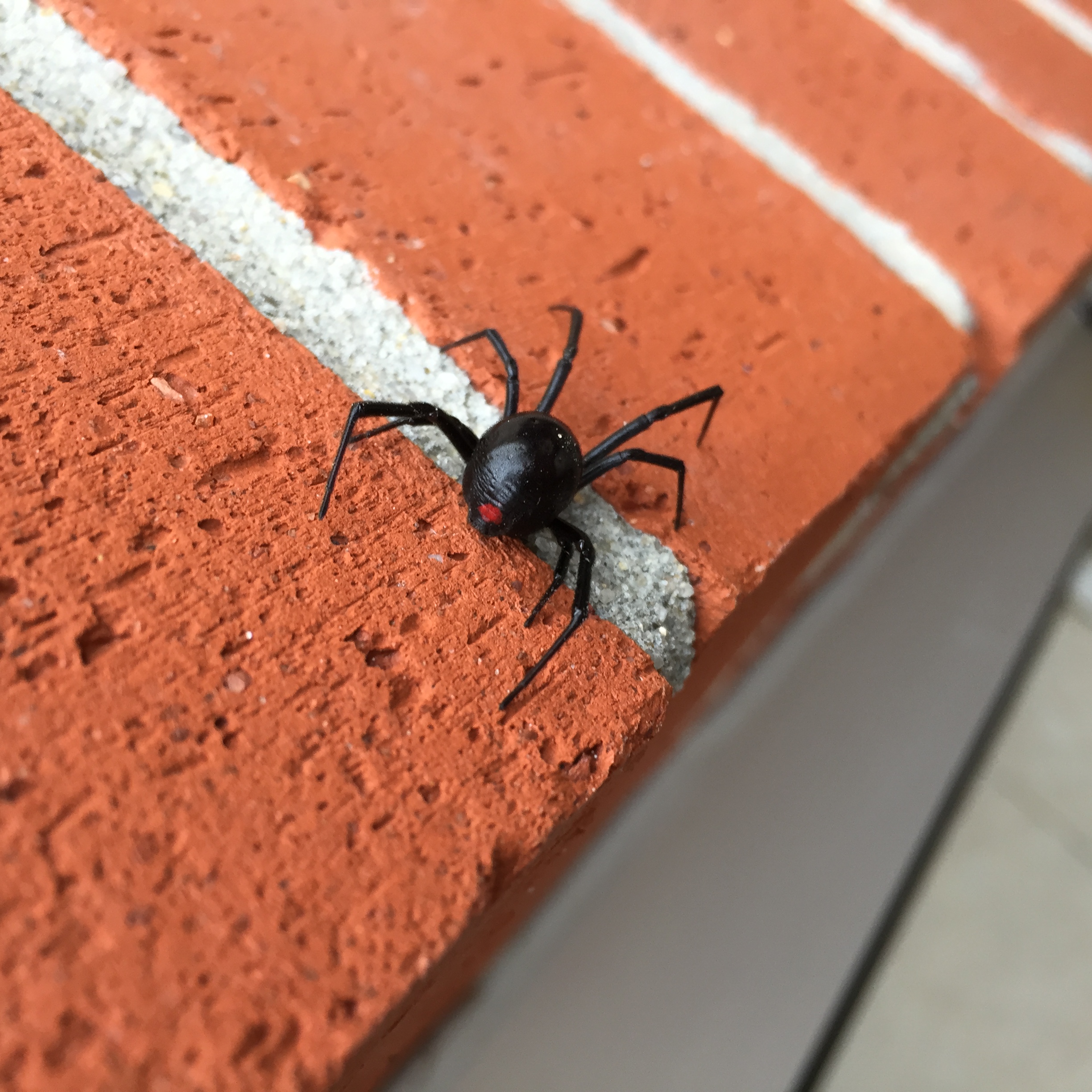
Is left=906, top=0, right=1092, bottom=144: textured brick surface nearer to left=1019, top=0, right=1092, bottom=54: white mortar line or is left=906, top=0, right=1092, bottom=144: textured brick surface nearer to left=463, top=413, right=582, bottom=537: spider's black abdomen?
left=1019, top=0, right=1092, bottom=54: white mortar line

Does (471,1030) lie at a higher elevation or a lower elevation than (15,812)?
lower

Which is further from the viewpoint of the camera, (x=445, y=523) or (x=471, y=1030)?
(x=471, y=1030)

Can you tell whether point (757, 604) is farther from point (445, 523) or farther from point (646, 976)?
point (646, 976)

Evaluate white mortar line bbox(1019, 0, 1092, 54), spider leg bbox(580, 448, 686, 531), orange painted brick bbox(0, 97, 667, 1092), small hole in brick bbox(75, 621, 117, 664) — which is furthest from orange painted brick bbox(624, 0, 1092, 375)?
small hole in brick bbox(75, 621, 117, 664)

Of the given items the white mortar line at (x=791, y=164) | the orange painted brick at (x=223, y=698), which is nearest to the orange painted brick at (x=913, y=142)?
the white mortar line at (x=791, y=164)

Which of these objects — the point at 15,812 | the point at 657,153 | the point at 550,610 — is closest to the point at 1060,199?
the point at 657,153

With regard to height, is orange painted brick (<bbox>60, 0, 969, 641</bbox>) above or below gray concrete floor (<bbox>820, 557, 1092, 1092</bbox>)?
above
